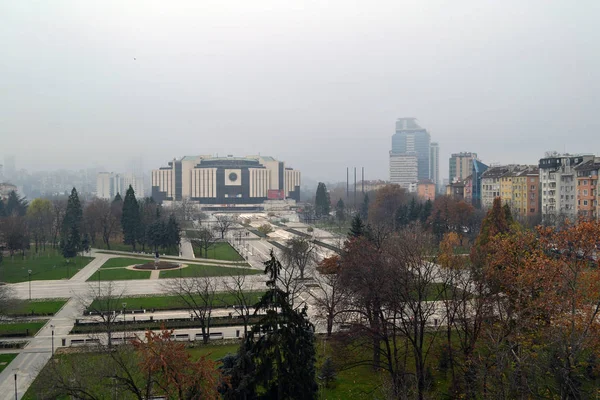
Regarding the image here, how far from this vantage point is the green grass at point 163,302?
78.6 feet

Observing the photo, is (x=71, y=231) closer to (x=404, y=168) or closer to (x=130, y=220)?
(x=130, y=220)

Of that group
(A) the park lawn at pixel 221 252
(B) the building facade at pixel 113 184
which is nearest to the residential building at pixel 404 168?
(B) the building facade at pixel 113 184

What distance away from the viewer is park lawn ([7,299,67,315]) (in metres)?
22.5

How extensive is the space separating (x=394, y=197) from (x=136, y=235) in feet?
106

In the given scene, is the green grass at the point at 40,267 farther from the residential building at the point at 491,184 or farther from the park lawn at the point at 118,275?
the residential building at the point at 491,184

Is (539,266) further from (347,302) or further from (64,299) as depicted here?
(64,299)

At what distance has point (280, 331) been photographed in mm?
9977

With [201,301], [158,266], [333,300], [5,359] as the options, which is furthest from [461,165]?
[5,359]

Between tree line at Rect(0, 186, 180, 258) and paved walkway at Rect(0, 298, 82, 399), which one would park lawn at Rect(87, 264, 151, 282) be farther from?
paved walkway at Rect(0, 298, 82, 399)

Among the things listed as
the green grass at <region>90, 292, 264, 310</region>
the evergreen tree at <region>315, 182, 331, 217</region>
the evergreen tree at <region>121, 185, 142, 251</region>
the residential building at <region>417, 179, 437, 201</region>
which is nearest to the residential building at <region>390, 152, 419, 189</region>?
the residential building at <region>417, 179, 437, 201</region>

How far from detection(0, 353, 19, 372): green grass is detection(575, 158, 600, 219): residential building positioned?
137ft

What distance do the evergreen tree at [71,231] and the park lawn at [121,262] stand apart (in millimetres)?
2859

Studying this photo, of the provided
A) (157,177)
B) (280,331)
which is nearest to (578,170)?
(280,331)

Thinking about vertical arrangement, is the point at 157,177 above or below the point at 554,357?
above
